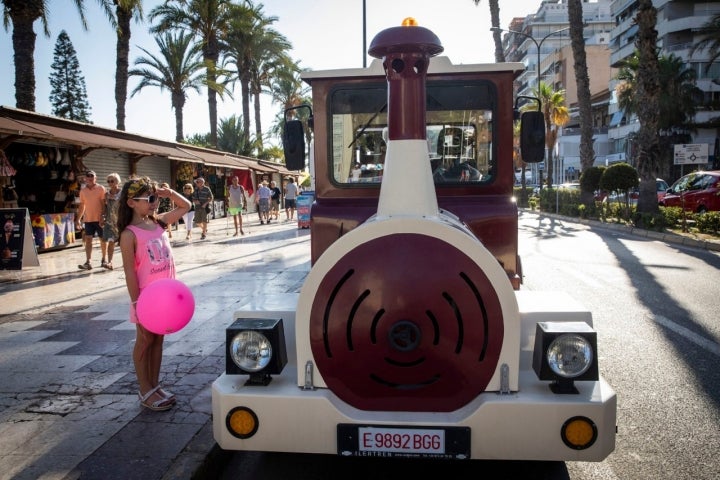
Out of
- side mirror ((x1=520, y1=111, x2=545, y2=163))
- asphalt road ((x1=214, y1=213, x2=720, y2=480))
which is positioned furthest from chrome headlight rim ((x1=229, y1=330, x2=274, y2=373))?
side mirror ((x1=520, y1=111, x2=545, y2=163))

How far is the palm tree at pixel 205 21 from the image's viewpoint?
28188 mm

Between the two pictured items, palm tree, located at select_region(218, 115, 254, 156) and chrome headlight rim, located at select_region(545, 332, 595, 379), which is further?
palm tree, located at select_region(218, 115, 254, 156)

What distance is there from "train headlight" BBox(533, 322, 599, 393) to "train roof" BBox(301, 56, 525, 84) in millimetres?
2118

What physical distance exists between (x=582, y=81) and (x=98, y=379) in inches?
850

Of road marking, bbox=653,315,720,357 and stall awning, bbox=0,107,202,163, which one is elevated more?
stall awning, bbox=0,107,202,163

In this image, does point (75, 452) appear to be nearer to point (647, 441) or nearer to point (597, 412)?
point (597, 412)

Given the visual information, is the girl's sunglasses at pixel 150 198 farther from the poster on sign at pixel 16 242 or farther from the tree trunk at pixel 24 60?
the tree trunk at pixel 24 60

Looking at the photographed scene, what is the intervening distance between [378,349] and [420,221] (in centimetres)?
58

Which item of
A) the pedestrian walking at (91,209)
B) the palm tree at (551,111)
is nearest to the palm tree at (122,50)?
the pedestrian walking at (91,209)

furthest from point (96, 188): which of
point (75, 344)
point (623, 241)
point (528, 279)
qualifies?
point (623, 241)

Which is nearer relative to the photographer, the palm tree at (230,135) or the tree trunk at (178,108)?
the tree trunk at (178,108)

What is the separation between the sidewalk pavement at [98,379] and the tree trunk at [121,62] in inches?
515

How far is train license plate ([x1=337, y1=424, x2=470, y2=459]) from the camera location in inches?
98.0

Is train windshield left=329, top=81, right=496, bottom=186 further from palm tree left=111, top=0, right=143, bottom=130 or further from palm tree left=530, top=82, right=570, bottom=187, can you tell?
palm tree left=530, top=82, right=570, bottom=187
